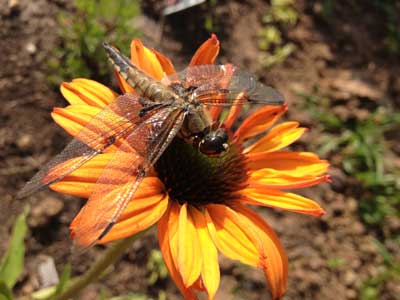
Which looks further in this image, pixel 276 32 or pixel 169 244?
pixel 276 32

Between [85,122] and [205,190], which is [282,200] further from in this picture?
[85,122]

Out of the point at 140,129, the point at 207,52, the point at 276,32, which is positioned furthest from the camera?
the point at 276,32

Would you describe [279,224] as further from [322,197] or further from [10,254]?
[10,254]

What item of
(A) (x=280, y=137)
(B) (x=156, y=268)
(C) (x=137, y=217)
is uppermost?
(C) (x=137, y=217)

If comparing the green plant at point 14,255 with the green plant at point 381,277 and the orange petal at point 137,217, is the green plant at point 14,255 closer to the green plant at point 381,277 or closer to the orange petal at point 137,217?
the orange petal at point 137,217

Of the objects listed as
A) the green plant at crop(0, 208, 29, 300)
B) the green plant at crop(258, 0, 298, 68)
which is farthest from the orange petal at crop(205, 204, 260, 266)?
the green plant at crop(258, 0, 298, 68)

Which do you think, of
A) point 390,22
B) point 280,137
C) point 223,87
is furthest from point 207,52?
point 390,22
